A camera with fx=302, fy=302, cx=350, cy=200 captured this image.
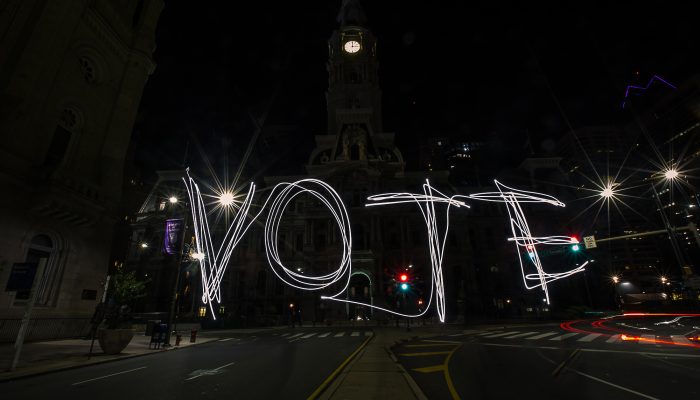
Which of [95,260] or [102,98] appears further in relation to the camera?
[102,98]

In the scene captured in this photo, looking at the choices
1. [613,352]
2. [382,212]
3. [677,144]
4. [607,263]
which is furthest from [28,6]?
[677,144]

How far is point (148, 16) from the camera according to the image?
24938 mm

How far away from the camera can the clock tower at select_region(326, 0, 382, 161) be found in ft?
174

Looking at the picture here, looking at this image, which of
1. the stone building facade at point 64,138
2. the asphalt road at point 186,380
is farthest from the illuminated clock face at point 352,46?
the asphalt road at point 186,380

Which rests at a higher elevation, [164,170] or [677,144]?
[677,144]

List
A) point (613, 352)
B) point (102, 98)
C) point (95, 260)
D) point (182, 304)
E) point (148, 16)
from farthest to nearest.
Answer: point (182, 304), point (148, 16), point (102, 98), point (95, 260), point (613, 352)

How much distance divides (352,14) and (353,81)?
16.3 meters

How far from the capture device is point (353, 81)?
6078 cm

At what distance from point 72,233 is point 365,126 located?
42707 mm

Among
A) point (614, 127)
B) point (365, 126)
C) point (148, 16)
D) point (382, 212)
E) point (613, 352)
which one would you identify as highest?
point (614, 127)

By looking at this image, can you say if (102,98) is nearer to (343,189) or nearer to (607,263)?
(343,189)

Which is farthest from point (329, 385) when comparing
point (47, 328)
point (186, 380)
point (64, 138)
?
point (64, 138)

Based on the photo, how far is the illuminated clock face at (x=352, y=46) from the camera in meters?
61.7

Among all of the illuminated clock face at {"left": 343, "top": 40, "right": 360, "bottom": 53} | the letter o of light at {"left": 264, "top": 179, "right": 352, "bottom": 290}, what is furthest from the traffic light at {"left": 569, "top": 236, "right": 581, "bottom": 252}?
the illuminated clock face at {"left": 343, "top": 40, "right": 360, "bottom": 53}
